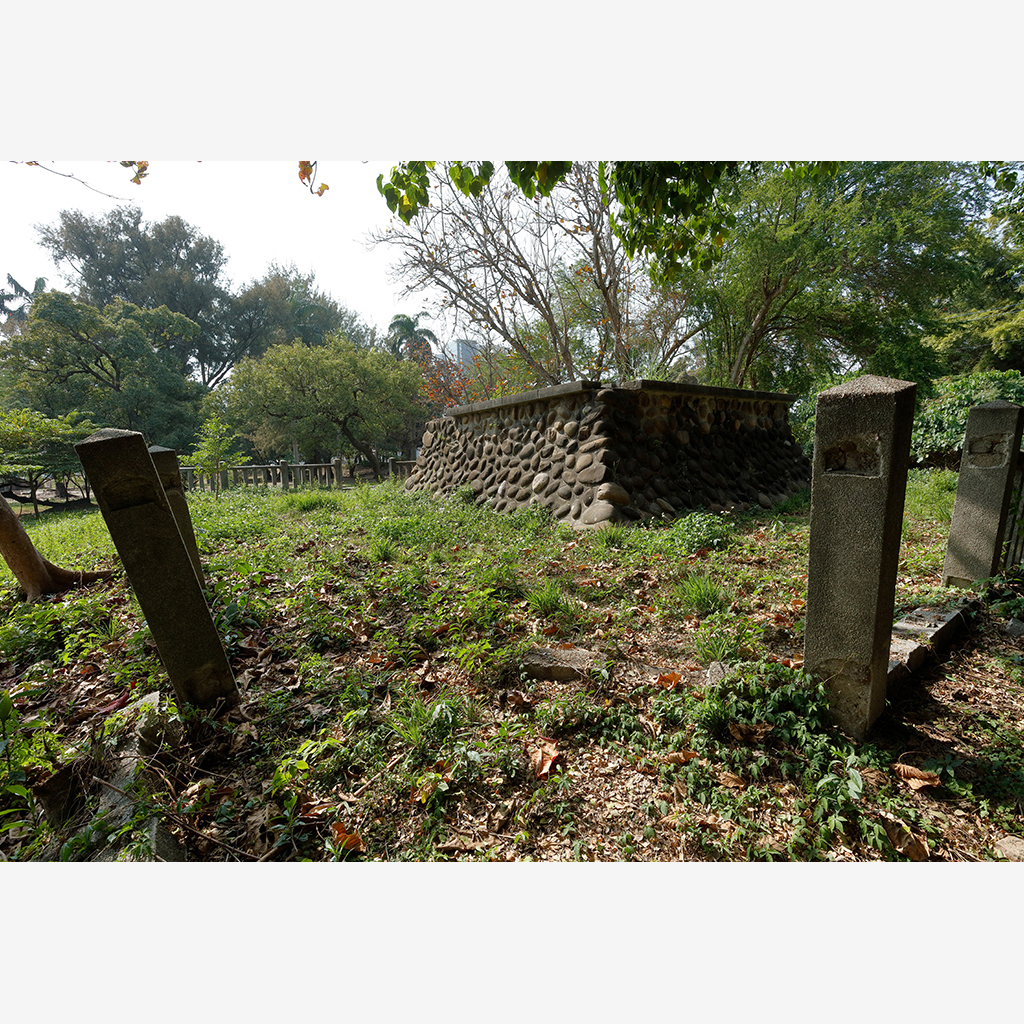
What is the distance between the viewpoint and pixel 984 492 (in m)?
3.37

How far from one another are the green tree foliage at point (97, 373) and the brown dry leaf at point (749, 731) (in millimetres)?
19944

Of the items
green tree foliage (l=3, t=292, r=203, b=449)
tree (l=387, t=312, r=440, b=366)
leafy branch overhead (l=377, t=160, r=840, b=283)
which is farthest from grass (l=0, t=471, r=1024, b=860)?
tree (l=387, t=312, r=440, b=366)

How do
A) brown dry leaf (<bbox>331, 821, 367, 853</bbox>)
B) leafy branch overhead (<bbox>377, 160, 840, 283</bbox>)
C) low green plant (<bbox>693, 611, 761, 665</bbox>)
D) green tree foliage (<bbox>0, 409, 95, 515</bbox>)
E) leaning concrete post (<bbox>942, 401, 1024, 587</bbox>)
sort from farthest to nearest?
green tree foliage (<bbox>0, 409, 95, 515</bbox>) < leaning concrete post (<bbox>942, 401, 1024, 587</bbox>) < leafy branch overhead (<bbox>377, 160, 840, 283</bbox>) < low green plant (<bbox>693, 611, 761, 665</bbox>) < brown dry leaf (<bbox>331, 821, 367, 853</bbox>)

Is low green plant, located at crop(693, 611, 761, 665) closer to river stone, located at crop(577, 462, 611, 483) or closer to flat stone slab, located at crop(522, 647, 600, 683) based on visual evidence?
flat stone slab, located at crop(522, 647, 600, 683)

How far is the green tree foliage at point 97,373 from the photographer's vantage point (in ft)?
49.9

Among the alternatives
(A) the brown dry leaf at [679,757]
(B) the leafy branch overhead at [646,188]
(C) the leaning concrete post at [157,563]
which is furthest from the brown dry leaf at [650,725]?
(B) the leafy branch overhead at [646,188]

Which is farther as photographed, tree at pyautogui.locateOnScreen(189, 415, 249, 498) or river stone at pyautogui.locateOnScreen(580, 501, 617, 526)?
tree at pyautogui.locateOnScreen(189, 415, 249, 498)

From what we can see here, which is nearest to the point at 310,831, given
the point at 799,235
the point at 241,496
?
the point at 241,496

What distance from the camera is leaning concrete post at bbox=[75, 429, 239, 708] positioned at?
2.15 m

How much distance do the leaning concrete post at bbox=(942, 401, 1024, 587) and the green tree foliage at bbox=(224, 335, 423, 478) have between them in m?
15.9

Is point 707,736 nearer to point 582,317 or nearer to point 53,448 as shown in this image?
point 582,317

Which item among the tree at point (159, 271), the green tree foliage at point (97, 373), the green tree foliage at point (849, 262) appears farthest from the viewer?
the tree at point (159, 271)

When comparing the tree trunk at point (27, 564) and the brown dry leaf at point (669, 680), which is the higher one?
the tree trunk at point (27, 564)

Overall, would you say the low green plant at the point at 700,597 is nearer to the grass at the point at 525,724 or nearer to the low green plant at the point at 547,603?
the grass at the point at 525,724
